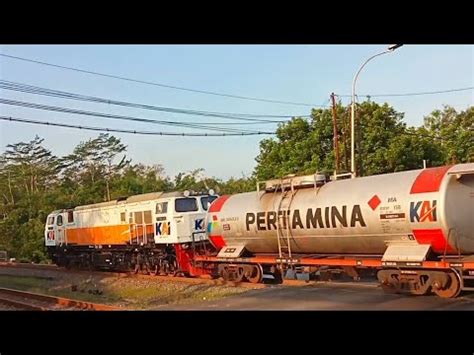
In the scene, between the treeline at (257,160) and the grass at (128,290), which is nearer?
the grass at (128,290)

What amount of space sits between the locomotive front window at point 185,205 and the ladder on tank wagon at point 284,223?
20.1ft

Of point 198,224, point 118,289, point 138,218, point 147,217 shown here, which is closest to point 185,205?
point 198,224

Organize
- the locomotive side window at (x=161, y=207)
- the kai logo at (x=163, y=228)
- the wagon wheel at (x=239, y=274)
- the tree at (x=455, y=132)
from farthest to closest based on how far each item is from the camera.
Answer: the tree at (x=455, y=132), the locomotive side window at (x=161, y=207), the kai logo at (x=163, y=228), the wagon wheel at (x=239, y=274)

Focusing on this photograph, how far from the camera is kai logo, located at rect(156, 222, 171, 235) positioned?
71.0 feet

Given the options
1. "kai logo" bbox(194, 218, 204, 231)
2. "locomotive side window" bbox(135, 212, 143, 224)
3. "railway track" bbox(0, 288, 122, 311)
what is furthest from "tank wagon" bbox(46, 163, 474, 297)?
"railway track" bbox(0, 288, 122, 311)

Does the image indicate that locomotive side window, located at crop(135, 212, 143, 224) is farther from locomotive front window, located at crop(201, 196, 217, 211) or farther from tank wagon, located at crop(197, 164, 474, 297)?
tank wagon, located at crop(197, 164, 474, 297)

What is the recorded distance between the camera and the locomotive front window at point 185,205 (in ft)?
71.4

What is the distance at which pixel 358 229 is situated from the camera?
13922mm

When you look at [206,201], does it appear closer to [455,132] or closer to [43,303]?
[43,303]

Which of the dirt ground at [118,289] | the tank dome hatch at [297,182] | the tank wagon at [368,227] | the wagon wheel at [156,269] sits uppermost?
the tank dome hatch at [297,182]

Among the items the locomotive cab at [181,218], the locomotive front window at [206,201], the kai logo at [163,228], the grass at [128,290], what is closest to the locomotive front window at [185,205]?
the locomotive cab at [181,218]

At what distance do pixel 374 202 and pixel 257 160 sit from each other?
83.2ft

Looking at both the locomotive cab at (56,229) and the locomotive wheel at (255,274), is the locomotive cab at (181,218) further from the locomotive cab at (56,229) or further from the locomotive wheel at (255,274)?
the locomotive cab at (56,229)

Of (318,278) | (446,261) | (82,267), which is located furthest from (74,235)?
(446,261)
